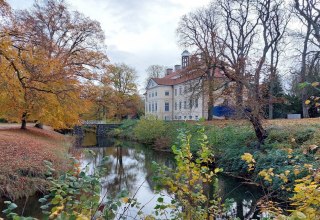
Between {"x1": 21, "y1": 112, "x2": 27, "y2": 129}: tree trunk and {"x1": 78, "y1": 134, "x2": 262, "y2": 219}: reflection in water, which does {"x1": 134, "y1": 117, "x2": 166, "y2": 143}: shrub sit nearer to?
{"x1": 78, "y1": 134, "x2": 262, "y2": 219}: reflection in water

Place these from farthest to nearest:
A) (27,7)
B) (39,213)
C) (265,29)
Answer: (265,29) < (27,7) < (39,213)

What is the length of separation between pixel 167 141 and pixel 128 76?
88.2ft

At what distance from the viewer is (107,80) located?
24.5 m

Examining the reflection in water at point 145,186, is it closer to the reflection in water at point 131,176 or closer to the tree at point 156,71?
the reflection in water at point 131,176

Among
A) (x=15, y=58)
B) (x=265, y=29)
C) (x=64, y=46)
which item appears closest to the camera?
(x=15, y=58)

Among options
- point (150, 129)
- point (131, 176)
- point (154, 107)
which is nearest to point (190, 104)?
point (150, 129)

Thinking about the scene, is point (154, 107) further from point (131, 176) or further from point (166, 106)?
point (131, 176)

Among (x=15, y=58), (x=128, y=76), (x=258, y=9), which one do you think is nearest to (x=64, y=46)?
(x=15, y=58)

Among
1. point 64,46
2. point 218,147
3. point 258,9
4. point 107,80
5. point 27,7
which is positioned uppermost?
point 258,9

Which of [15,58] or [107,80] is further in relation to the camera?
[107,80]

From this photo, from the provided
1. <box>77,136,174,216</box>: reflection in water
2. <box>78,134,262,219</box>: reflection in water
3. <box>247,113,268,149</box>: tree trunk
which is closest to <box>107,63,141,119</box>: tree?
<box>77,136,174,216</box>: reflection in water

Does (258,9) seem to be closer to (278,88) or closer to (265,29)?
(265,29)

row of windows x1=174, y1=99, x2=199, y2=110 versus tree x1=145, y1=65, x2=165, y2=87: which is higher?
tree x1=145, y1=65, x2=165, y2=87

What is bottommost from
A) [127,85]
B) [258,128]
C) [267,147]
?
[267,147]
